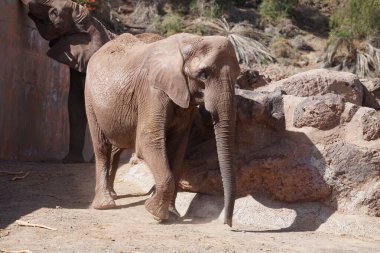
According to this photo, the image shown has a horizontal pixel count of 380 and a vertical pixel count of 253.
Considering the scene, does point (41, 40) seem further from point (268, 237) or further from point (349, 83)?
point (268, 237)

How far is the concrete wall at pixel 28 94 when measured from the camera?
9734 millimetres

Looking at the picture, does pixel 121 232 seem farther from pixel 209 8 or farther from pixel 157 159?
pixel 209 8

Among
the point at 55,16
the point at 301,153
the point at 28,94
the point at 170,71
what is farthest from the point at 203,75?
the point at 28,94

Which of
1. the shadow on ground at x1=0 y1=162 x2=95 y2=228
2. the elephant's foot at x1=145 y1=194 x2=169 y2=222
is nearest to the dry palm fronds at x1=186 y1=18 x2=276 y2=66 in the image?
the shadow on ground at x1=0 y1=162 x2=95 y2=228

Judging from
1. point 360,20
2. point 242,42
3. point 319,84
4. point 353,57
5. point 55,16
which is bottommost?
point 353,57

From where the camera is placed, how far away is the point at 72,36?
10219 mm

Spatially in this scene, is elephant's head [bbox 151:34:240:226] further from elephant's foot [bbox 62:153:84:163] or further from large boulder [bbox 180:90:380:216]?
elephant's foot [bbox 62:153:84:163]

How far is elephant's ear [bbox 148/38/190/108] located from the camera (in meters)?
6.33

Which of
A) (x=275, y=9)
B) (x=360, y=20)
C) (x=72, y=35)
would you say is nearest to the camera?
(x=72, y=35)

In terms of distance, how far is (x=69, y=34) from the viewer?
1026cm

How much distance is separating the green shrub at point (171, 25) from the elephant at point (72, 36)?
12.0 m

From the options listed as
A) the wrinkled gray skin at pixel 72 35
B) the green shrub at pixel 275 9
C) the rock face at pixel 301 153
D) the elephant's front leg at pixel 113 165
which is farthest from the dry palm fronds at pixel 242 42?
the rock face at pixel 301 153

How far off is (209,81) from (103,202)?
1883 mm

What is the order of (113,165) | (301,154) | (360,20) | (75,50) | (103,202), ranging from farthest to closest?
1. (360,20)
2. (75,50)
3. (113,165)
4. (103,202)
5. (301,154)
